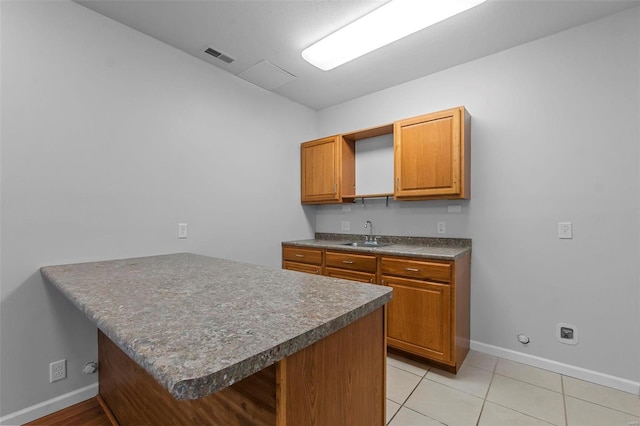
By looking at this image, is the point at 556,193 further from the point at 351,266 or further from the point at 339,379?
the point at 339,379

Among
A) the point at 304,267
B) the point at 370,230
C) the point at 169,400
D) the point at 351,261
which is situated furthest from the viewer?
the point at 370,230

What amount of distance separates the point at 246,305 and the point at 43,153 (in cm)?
184

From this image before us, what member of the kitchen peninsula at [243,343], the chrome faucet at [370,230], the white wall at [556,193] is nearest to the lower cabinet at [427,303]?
the white wall at [556,193]

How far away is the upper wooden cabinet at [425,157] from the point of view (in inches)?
95.5

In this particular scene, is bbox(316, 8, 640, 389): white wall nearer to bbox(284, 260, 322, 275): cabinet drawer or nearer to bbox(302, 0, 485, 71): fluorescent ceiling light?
bbox(302, 0, 485, 71): fluorescent ceiling light

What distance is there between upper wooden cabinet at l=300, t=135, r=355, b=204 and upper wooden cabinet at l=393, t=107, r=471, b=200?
2.31ft

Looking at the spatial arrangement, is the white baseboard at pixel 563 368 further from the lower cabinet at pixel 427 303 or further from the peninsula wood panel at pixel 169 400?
the peninsula wood panel at pixel 169 400

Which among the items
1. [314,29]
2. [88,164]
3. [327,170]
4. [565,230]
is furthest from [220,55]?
[565,230]

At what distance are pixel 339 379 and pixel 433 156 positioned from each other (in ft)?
7.07

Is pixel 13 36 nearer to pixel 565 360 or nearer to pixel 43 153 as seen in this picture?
pixel 43 153

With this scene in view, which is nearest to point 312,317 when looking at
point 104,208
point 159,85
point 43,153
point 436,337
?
point 436,337

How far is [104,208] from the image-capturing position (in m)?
2.02

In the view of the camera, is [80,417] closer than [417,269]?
Yes

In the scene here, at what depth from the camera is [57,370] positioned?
5.92 ft
